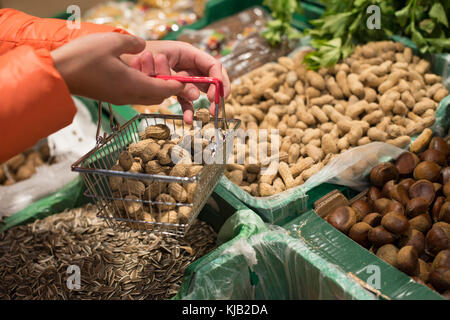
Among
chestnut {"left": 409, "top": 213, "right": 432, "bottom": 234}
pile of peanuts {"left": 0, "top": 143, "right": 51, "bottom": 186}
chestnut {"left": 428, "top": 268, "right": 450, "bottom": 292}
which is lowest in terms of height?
pile of peanuts {"left": 0, "top": 143, "right": 51, "bottom": 186}

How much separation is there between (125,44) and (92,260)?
2.87ft

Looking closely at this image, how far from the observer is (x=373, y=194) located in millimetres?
1492

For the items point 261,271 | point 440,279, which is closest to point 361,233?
point 440,279

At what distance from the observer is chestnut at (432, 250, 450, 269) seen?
45.2 inches

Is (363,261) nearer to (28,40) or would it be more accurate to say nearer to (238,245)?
(238,245)

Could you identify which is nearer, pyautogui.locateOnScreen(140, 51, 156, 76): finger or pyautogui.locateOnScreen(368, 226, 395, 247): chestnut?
pyautogui.locateOnScreen(140, 51, 156, 76): finger

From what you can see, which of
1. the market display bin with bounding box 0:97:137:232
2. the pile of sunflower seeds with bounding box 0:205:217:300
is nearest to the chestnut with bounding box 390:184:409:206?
the pile of sunflower seeds with bounding box 0:205:217:300

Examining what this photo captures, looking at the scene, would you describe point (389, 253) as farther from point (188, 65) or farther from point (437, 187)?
point (188, 65)

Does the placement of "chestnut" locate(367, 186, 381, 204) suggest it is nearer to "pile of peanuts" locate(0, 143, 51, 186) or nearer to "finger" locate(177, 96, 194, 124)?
"finger" locate(177, 96, 194, 124)

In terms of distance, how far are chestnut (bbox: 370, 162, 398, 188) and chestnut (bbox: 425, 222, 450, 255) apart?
0.29 m

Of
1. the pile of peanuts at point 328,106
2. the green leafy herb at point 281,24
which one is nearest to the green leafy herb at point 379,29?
the pile of peanuts at point 328,106

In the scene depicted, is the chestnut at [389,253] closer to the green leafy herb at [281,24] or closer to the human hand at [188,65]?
the human hand at [188,65]

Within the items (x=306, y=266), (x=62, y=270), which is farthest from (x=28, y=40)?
(x=306, y=266)

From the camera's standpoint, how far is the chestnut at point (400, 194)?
4.63 feet
